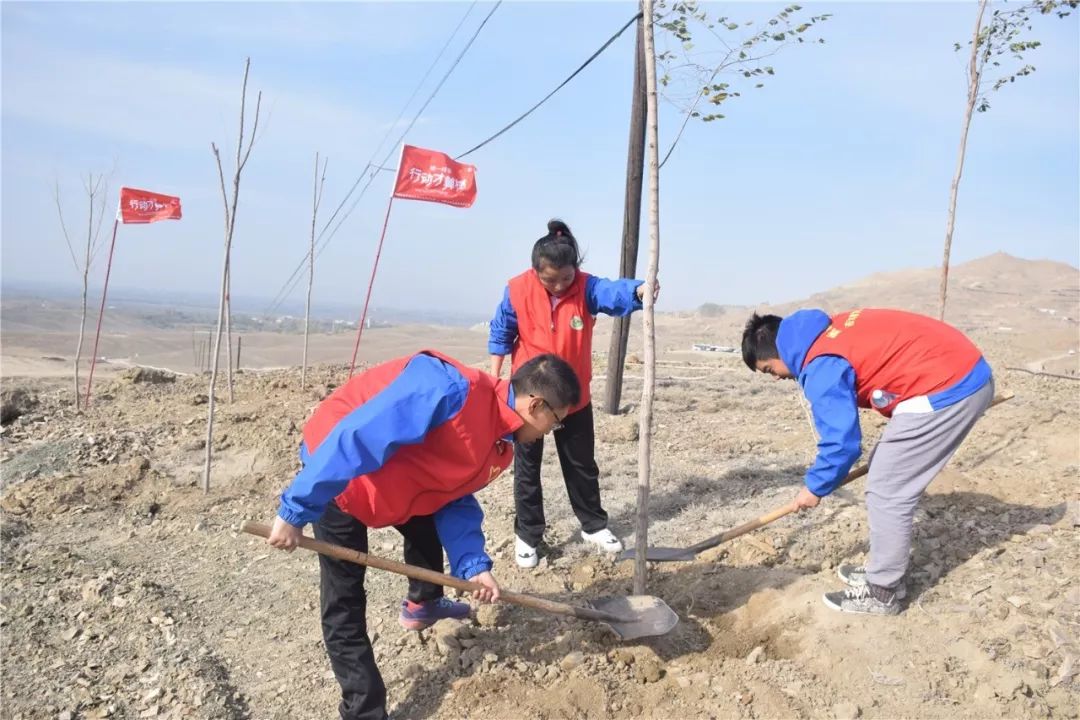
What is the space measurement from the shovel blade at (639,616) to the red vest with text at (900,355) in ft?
3.94

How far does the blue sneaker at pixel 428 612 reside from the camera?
134 inches

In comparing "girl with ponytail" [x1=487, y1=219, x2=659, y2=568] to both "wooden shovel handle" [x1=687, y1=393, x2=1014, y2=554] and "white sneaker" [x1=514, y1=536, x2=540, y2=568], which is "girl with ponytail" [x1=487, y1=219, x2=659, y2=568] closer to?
"white sneaker" [x1=514, y1=536, x2=540, y2=568]

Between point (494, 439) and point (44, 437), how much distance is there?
7.59m

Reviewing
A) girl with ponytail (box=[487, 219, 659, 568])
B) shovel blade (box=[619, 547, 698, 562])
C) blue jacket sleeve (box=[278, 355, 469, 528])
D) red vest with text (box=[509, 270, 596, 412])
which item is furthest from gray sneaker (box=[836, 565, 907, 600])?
blue jacket sleeve (box=[278, 355, 469, 528])

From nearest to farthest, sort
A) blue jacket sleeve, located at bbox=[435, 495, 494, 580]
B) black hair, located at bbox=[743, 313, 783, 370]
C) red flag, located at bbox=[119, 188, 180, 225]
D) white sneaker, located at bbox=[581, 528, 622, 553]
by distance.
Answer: blue jacket sleeve, located at bbox=[435, 495, 494, 580] → black hair, located at bbox=[743, 313, 783, 370] → white sneaker, located at bbox=[581, 528, 622, 553] → red flag, located at bbox=[119, 188, 180, 225]

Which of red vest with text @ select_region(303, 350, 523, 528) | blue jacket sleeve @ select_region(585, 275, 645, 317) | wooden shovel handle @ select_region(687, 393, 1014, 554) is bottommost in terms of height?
wooden shovel handle @ select_region(687, 393, 1014, 554)

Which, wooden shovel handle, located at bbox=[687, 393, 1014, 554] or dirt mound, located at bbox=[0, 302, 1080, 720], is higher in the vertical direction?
wooden shovel handle, located at bbox=[687, 393, 1014, 554]

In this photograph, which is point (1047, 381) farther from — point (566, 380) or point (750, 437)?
point (566, 380)

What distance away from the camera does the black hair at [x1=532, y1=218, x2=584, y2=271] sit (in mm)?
3660

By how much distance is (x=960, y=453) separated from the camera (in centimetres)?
547

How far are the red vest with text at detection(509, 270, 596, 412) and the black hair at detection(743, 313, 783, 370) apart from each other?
875mm

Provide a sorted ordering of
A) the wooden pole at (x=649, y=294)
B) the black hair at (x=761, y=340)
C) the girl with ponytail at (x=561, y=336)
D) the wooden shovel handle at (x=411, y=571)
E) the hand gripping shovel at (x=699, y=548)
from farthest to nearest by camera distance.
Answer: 1. the girl with ponytail at (x=561, y=336)
2. the hand gripping shovel at (x=699, y=548)
3. the wooden pole at (x=649, y=294)
4. the black hair at (x=761, y=340)
5. the wooden shovel handle at (x=411, y=571)

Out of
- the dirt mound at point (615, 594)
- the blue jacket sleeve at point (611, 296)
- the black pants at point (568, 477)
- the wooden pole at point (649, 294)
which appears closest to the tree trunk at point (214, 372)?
the dirt mound at point (615, 594)

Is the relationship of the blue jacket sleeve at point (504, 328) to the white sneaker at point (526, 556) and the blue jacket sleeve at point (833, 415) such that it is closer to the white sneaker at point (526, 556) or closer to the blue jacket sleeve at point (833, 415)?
the white sneaker at point (526, 556)
